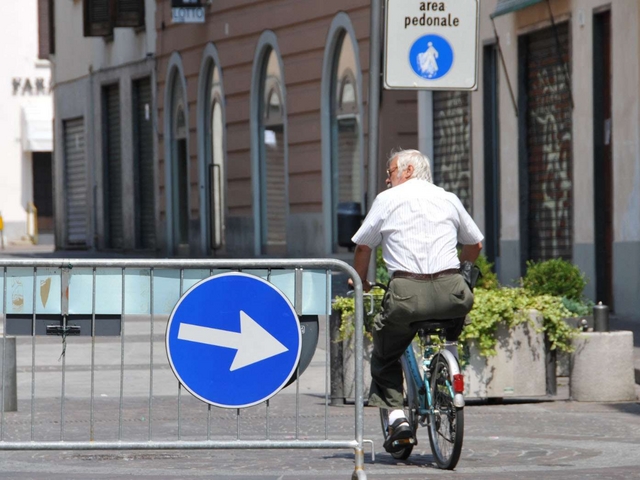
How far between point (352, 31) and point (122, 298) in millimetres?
16890

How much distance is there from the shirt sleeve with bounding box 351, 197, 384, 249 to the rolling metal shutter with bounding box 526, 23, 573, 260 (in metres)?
10.9

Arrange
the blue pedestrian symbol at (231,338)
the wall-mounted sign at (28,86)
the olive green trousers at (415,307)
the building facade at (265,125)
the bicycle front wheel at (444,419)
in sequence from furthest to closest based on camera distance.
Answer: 1. the wall-mounted sign at (28,86)
2. the building facade at (265,125)
3. the olive green trousers at (415,307)
4. the bicycle front wheel at (444,419)
5. the blue pedestrian symbol at (231,338)

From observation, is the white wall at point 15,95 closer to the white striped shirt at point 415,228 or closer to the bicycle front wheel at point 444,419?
the white striped shirt at point 415,228

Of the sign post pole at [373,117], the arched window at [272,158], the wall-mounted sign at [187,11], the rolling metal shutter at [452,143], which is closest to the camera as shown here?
the sign post pole at [373,117]

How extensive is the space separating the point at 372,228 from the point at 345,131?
16606 millimetres

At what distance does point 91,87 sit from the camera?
121ft

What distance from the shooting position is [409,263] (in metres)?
8.04

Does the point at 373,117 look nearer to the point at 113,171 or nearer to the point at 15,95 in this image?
the point at 113,171

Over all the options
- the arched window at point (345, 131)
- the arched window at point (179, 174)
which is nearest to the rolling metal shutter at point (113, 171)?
the arched window at point (179, 174)

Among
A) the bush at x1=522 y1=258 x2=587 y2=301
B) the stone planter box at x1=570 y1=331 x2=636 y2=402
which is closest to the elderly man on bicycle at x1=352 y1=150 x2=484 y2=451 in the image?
the stone planter box at x1=570 y1=331 x2=636 y2=402

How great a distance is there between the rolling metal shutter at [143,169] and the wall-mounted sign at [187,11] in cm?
435

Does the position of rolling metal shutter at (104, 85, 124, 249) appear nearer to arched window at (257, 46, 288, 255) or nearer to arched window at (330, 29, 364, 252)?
arched window at (257, 46, 288, 255)

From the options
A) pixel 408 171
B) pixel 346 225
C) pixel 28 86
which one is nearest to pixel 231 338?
pixel 408 171

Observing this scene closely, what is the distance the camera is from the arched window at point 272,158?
88.3ft
